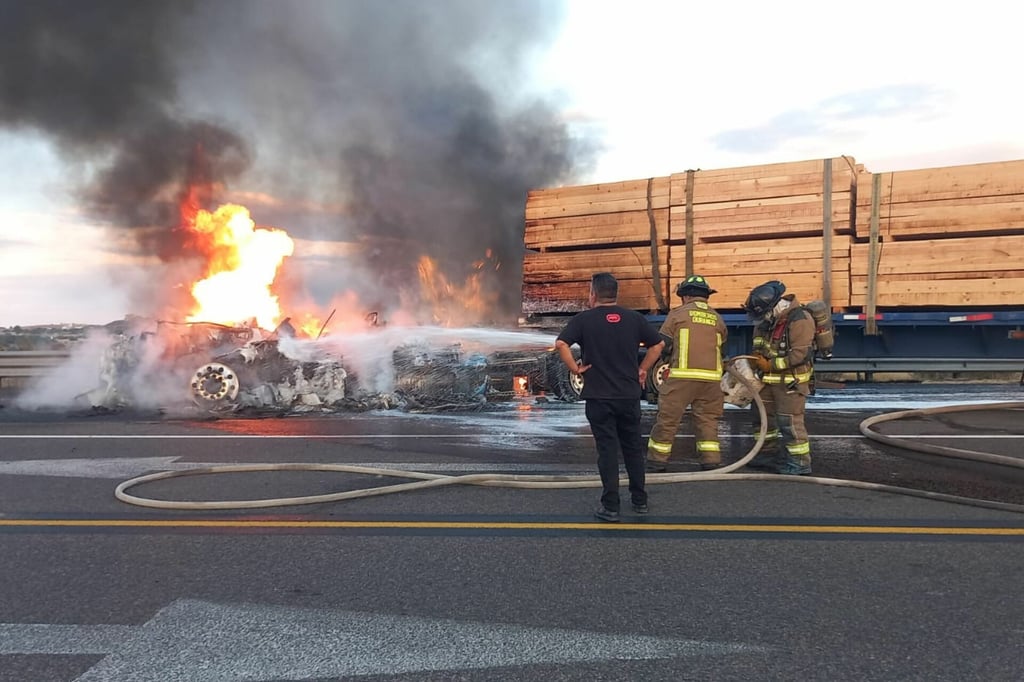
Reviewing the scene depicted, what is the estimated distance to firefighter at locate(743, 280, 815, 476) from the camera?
221 inches

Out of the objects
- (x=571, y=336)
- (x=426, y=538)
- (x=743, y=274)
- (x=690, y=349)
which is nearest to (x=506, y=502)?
(x=426, y=538)

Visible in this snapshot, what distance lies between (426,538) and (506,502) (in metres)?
0.91

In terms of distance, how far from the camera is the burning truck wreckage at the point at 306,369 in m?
10.0

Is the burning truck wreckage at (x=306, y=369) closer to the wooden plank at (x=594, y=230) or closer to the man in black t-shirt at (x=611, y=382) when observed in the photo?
the wooden plank at (x=594, y=230)

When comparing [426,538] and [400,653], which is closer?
[400,653]

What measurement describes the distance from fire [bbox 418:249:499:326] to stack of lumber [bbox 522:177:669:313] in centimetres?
622

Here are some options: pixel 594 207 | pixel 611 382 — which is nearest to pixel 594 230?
pixel 594 207

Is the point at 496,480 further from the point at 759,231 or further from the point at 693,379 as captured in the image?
the point at 759,231

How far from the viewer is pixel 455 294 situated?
19.0 metres

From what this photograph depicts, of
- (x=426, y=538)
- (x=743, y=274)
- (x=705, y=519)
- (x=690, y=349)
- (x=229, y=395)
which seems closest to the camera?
(x=426, y=538)

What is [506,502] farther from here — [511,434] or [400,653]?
[511,434]

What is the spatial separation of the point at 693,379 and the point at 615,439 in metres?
1.50

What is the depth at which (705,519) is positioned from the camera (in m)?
4.39

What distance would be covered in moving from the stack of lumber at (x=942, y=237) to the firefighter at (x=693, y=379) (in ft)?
18.4
